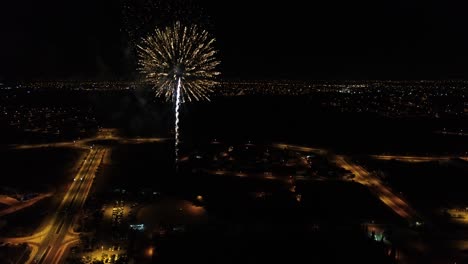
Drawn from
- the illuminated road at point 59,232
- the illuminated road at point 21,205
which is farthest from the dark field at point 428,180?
the illuminated road at point 21,205

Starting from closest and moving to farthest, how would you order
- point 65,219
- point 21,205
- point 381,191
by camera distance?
point 65,219 < point 21,205 < point 381,191

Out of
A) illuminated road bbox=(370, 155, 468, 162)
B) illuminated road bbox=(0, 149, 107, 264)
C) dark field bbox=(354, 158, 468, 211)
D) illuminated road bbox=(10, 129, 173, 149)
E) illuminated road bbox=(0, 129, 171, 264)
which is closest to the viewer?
illuminated road bbox=(0, 149, 107, 264)

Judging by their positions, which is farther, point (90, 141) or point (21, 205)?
point (90, 141)

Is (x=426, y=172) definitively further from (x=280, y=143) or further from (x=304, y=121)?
(x=304, y=121)

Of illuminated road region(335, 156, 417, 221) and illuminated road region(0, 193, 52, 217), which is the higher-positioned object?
illuminated road region(335, 156, 417, 221)

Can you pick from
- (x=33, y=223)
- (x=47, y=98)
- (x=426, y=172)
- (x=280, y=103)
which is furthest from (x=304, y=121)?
(x=47, y=98)

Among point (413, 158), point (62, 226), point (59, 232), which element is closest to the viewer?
point (59, 232)

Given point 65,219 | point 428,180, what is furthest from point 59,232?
point 428,180

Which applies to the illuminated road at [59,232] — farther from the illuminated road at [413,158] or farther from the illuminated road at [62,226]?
the illuminated road at [413,158]

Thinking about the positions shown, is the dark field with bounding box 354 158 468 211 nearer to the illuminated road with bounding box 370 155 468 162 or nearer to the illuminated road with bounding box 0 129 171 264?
the illuminated road with bounding box 370 155 468 162

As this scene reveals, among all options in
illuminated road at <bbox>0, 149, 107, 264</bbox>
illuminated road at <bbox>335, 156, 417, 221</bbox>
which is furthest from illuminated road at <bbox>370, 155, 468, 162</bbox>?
illuminated road at <bbox>0, 149, 107, 264</bbox>

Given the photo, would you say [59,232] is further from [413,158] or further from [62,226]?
[413,158]
